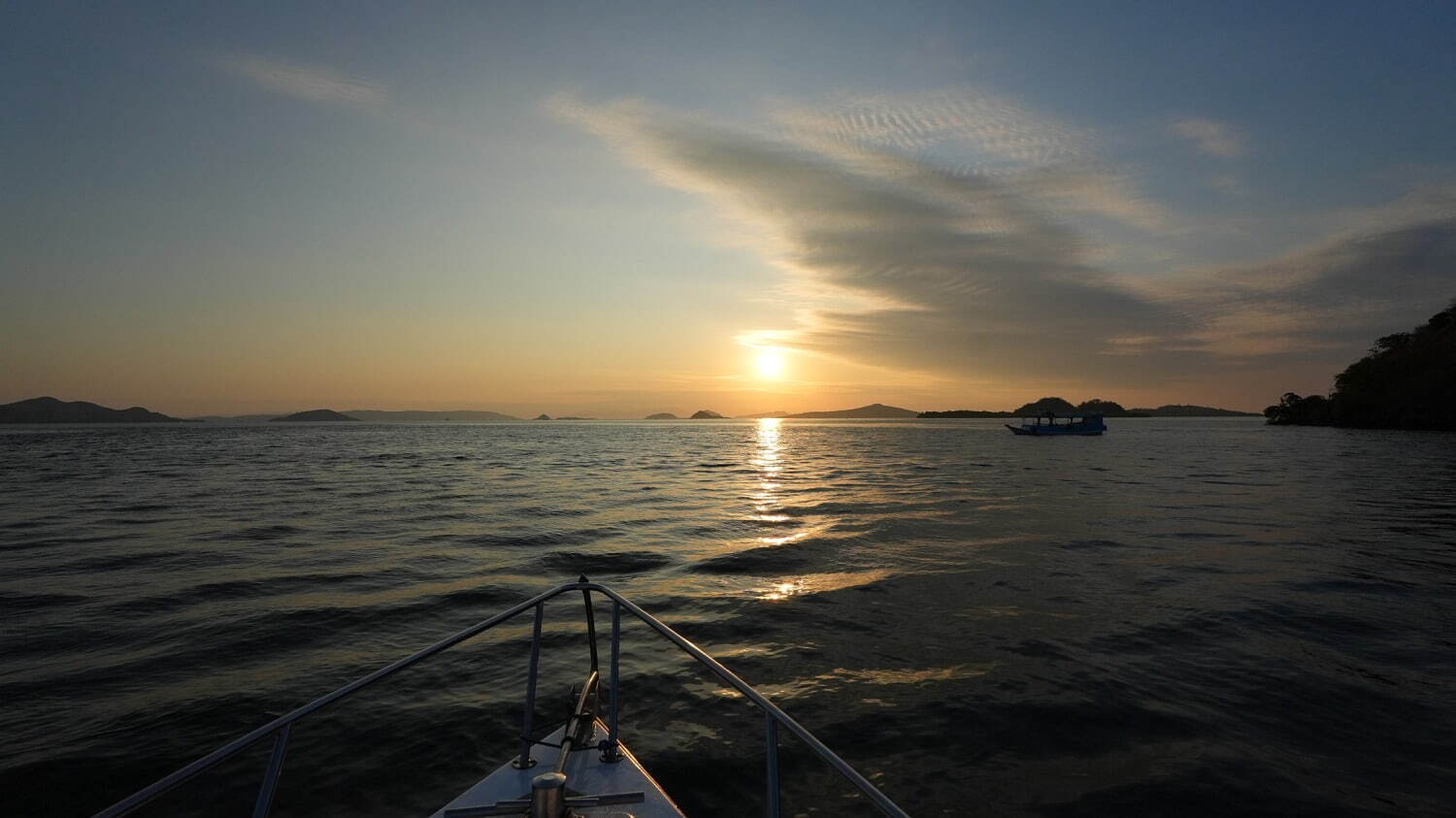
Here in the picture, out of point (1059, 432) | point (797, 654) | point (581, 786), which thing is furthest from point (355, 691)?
point (1059, 432)

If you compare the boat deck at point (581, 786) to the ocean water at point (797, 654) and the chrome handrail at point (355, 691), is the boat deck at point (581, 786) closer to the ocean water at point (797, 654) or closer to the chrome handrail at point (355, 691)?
the chrome handrail at point (355, 691)

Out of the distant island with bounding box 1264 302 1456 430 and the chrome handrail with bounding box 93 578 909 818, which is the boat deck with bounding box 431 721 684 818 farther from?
the distant island with bounding box 1264 302 1456 430

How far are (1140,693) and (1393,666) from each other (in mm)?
3998

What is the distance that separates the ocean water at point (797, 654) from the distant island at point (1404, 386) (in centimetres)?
11604

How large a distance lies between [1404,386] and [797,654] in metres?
145

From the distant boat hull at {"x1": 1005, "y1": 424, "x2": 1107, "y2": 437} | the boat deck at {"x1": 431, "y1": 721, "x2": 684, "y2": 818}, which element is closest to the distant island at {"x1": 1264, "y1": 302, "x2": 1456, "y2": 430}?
the distant boat hull at {"x1": 1005, "y1": 424, "x2": 1107, "y2": 437}

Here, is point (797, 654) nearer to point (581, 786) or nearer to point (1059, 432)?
point (581, 786)

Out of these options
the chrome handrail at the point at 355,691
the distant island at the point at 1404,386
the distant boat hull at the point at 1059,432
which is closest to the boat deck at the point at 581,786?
the chrome handrail at the point at 355,691

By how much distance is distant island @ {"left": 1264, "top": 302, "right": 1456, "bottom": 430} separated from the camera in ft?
327

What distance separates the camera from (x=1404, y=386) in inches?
4146

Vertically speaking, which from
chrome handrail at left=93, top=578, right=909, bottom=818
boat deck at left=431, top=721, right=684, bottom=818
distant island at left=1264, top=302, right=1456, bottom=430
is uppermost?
distant island at left=1264, top=302, right=1456, bottom=430

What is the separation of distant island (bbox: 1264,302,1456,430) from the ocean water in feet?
381

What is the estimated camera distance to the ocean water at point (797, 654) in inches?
239

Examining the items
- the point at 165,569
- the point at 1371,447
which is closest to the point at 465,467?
the point at 165,569
